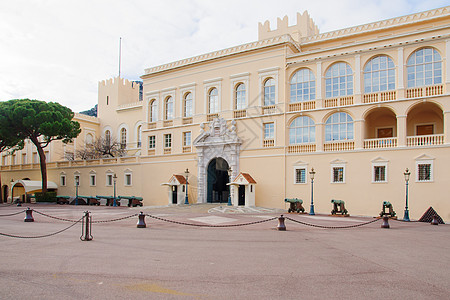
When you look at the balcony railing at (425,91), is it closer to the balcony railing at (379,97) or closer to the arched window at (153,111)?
the balcony railing at (379,97)

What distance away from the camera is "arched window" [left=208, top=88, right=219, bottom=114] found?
107 feet

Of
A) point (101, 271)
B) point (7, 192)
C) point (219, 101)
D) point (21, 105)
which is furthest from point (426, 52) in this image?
point (7, 192)

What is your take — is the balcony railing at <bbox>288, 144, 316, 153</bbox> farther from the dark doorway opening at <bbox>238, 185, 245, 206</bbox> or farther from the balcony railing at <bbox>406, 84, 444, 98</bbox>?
the balcony railing at <bbox>406, 84, 444, 98</bbox>

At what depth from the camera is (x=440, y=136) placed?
23.2 meters

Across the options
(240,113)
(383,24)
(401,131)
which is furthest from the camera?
(240,113)

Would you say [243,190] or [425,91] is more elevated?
[425,91]

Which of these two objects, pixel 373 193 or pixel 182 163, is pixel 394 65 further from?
pixel 182 163

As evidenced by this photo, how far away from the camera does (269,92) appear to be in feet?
97.2

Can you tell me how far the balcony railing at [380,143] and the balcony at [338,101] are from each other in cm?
299

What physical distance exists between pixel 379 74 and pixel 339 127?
431 cm

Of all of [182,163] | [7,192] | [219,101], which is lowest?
[7,192]

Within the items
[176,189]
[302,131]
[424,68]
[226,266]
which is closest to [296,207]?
[302,131]

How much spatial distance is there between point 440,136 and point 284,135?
9.98m

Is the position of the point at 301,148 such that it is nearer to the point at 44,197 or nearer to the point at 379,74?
the point at 379,74
